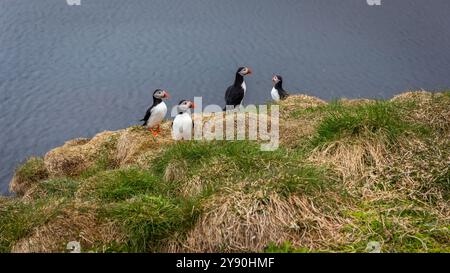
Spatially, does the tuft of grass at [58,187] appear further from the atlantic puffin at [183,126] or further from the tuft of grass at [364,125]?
the tuft of grass at [364,125]

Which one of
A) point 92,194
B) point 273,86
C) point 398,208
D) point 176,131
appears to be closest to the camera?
point 398,208

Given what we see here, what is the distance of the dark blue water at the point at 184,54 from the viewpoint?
17.6m

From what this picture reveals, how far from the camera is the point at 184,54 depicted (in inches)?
795

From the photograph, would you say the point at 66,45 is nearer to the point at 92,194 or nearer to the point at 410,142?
the point at 92,194

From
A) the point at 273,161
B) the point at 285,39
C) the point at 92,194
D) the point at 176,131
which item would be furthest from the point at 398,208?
the point at 285,39

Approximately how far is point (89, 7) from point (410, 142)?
17.9m

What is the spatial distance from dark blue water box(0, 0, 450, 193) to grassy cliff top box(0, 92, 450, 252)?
28.9 feet

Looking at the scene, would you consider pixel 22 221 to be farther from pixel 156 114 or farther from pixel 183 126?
pixel 156 114

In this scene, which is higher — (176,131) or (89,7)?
(89,7)

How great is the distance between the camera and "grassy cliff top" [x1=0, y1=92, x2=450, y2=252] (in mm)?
6418

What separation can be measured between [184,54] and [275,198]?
1431cm

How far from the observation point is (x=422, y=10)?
873 inches

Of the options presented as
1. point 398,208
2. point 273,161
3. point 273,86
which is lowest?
point 398,208
